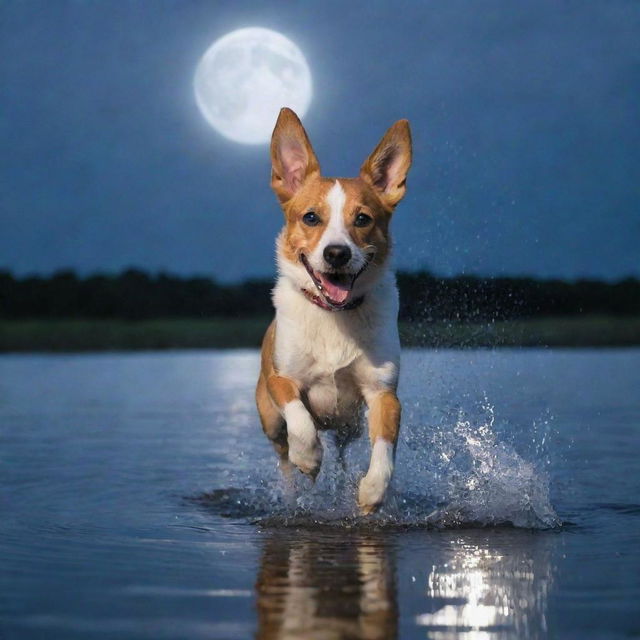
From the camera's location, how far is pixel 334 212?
7531 millimetres

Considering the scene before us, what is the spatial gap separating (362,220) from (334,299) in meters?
0.53

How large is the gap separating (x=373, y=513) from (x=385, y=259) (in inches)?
65.9

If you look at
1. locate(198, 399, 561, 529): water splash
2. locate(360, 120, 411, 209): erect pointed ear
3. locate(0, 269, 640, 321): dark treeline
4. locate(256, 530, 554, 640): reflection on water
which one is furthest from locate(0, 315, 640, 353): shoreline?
locate(256, 530, 554, 640): reflection on water

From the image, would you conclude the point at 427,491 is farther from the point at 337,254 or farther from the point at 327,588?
the point at 327,588

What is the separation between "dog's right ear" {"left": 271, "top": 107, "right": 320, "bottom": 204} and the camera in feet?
26.3

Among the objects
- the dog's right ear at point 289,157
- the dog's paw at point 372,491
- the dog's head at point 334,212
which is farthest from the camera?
the dog's right ear at point 289,157

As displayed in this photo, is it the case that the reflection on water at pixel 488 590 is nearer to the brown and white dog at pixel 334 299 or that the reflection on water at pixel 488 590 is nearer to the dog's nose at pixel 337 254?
the brown and white dog at pixel 334 299

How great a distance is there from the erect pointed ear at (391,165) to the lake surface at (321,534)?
6.52 ft

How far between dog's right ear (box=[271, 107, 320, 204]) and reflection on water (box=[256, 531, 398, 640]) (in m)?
2.32

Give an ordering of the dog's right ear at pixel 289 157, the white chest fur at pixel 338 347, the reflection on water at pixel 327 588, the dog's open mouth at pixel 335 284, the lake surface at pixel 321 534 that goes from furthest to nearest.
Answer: the dog's right ear at pixel 289 157
the white chest fur at pixel 338 347
the dog's open mouth at pixel 335 284
the lake surface at pixel 321 534
the reflection on water at pixel 327 588

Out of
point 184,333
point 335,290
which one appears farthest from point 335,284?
point 184,333

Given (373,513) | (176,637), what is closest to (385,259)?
(373,513)

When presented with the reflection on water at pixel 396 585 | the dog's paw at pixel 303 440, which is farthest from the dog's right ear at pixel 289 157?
the reflection on water at pixel 396 585

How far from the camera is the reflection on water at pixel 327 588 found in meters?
4.86
